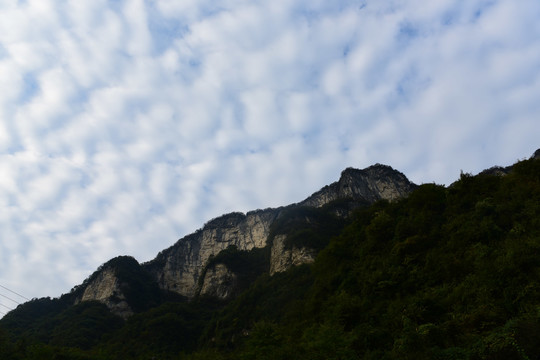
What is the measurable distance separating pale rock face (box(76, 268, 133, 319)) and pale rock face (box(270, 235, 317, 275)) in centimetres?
3883

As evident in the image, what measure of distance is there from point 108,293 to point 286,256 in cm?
4942

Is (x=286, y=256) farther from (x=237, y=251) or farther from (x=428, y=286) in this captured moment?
(x=428, y=286)

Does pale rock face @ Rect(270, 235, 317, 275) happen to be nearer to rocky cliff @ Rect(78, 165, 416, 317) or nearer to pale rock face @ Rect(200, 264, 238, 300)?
rocky cliff @ Rect(78, 165, 416, 317)

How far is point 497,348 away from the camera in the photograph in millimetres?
11031

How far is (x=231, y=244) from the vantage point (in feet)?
335

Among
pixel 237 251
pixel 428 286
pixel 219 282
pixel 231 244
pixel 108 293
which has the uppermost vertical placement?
pixel 231 244

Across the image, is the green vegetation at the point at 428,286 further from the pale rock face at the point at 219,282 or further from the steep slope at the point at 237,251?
the pale rock face at the point at 219,282

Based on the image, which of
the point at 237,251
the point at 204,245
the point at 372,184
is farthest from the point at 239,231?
the point at 372,184

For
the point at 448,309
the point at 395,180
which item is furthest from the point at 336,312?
the point at 395,180

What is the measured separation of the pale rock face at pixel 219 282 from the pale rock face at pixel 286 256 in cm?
1378

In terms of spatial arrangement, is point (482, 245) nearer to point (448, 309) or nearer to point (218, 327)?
point (448, 309)

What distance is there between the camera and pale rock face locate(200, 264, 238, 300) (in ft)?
254

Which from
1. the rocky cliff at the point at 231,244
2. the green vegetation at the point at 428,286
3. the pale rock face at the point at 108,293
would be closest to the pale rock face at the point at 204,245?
the rocky cliff at the point at 231,244

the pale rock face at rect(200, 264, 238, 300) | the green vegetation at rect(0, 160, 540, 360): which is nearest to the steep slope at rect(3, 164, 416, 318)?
the pale rock face at rect(200, 264, 238, 300)
